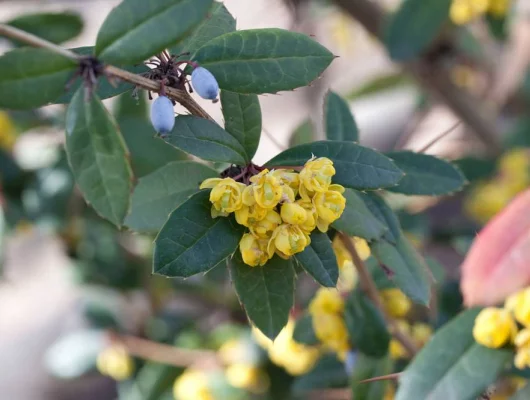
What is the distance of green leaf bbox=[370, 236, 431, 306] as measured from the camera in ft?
2.06

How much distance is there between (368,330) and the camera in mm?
743

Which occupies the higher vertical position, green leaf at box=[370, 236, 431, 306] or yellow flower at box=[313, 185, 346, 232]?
yellow flower at box=[313, 185, 346, 232]

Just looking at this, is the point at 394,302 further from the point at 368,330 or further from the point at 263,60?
the point at 263,60

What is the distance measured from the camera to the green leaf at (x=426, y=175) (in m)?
0.66

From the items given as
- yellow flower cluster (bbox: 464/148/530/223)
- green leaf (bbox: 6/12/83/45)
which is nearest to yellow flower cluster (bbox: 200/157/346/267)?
green leaf (bbox: 6/12/83/45)

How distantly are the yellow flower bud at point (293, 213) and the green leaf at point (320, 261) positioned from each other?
50mm

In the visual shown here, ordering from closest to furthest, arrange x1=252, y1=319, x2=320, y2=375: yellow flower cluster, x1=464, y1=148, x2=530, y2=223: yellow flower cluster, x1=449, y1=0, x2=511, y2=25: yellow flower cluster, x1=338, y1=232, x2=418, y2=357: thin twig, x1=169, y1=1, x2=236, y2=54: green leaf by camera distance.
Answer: x1=169, y1=1, x2=236, y2=54: green leaf → x1=338, y1=232, x2=418, y2=357: thin twig → x1=252, y1=319, x2=320, y2=375: yellow flower cluster → x1=449, y1=0, x2=511, y2=25: yellow flower cluster → x1=464, y1=148, x2=530, y2=223: yellow flower cluster

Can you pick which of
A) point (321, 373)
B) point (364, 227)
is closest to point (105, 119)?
point (364, 227)

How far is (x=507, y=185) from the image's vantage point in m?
1.36

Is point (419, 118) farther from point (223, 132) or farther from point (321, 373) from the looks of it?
point (223, 132)

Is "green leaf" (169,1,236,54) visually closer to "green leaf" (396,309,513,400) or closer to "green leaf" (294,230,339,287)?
"green leaf" (294,230,339,287)

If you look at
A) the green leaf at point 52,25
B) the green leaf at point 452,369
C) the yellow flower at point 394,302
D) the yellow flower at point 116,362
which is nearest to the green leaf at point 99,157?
the green leaf at point 452,369

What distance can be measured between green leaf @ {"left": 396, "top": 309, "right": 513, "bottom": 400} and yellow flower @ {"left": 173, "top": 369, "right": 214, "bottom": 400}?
511mm

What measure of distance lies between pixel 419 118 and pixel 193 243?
144cm
